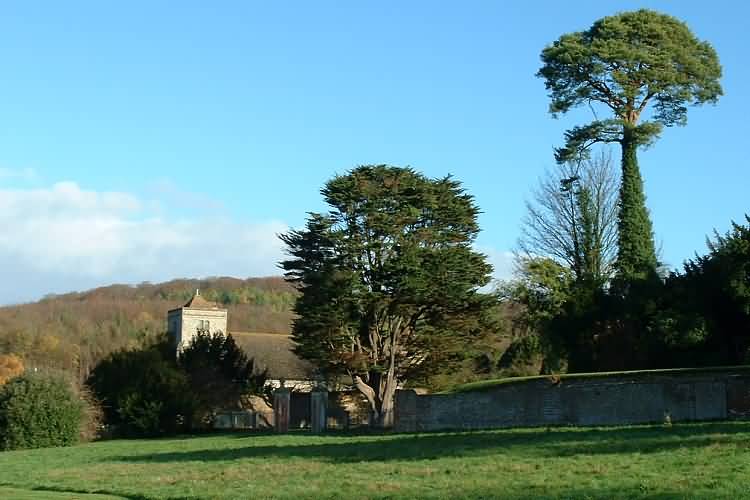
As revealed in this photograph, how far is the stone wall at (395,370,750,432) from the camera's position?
83.5 feet

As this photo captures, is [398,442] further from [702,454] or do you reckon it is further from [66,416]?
[66,416]

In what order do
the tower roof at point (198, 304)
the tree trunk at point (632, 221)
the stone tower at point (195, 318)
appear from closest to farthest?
the tree trunk at point (632, 221)
the stone tower at point (195, 318)
the tower roof at point (198, 304)

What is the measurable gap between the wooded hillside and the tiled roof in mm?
4559

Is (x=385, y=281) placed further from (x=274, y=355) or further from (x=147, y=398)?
(x=274, y=355)

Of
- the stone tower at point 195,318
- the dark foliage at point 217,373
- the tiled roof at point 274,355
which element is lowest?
the dark foliage at point 217,373

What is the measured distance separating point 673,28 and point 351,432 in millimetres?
22525

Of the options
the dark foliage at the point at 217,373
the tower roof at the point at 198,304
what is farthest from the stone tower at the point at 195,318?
the dark foliage at the point at 217,373

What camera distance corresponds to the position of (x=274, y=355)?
280ft

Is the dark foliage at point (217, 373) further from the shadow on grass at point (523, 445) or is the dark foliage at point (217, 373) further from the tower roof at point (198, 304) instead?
the tower roof at point (198, 304)

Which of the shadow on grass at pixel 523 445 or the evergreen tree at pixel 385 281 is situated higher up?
the evergreen tree at pixel 385 281

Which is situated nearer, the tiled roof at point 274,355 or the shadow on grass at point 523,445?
the shadow on grass at point 523,445

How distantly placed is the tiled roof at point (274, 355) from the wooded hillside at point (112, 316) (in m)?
4.56

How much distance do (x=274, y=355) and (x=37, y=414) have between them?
4080cm

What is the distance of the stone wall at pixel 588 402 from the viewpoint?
25.5 m
